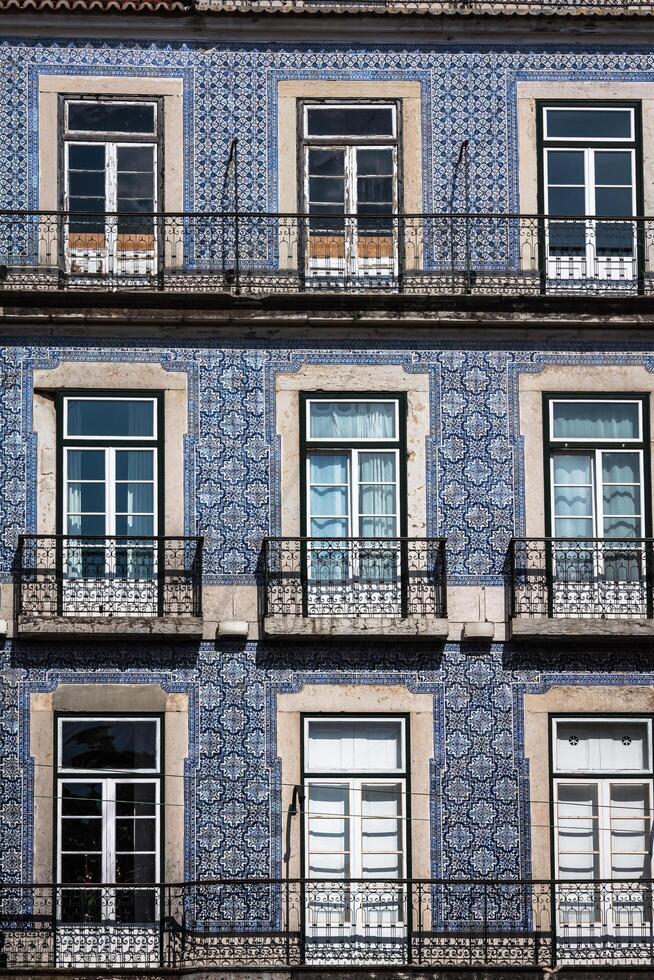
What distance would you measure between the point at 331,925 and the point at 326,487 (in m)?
4.27

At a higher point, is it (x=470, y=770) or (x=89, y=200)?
(x=89, y=200)

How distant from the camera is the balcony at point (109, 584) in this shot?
2420cm

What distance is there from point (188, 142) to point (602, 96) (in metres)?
4.24

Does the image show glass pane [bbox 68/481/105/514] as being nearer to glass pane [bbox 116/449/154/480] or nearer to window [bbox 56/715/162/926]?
glass pane [bbox 116/449/154/480]

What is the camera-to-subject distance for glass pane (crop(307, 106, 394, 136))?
25781 millimetres

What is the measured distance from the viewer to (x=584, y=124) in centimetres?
2592

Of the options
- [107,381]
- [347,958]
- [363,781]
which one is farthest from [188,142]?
[347,958]

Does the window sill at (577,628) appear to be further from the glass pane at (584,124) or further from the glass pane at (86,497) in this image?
the glass pane at (584,124)

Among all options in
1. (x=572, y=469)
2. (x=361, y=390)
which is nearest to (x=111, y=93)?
(x=361, y=390)

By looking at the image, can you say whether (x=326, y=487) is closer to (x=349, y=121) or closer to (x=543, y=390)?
(x=543, y=390)

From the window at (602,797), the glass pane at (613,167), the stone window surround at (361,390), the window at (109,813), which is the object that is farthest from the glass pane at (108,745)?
the glass pane at (613,167)

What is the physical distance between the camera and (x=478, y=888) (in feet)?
79.3

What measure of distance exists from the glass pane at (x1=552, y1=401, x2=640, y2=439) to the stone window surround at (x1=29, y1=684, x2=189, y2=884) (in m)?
4.65

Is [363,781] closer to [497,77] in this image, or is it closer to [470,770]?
[470,770]
